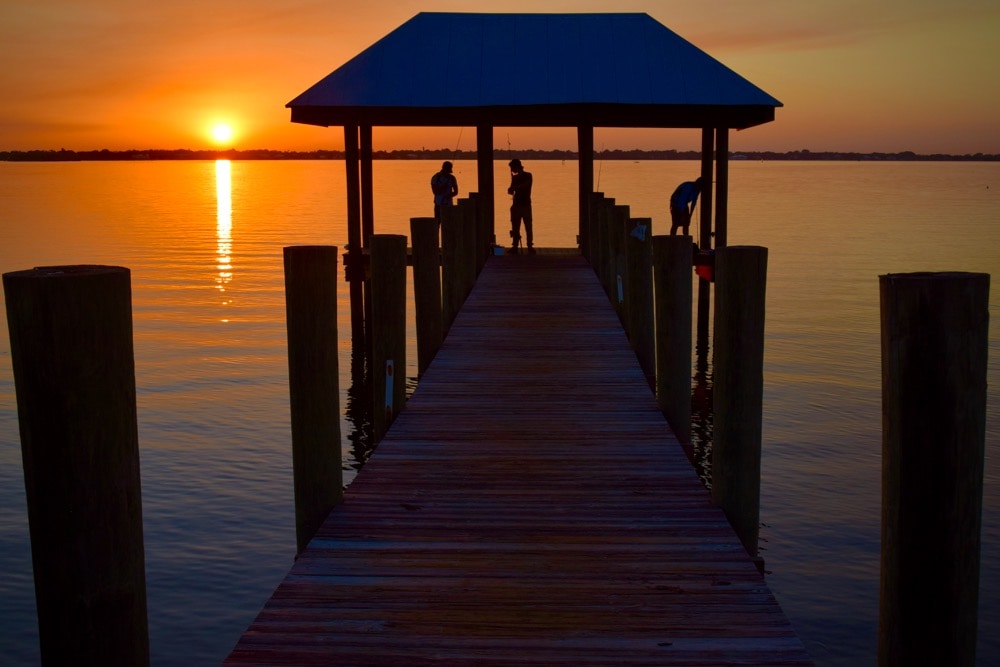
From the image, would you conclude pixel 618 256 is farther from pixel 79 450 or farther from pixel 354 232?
pixel 79 450

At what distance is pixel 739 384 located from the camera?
16.3 feet

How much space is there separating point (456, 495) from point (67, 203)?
91.2m

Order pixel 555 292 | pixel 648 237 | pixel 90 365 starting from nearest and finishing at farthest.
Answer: pixel 90 365
pixel 648 237
pixel 555 292

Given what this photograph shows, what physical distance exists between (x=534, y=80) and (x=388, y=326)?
466 inches

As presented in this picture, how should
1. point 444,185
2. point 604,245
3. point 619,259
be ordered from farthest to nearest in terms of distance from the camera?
point 444,185, point 604,245, point 619,259

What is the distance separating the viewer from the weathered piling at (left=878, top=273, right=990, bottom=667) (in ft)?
9.34

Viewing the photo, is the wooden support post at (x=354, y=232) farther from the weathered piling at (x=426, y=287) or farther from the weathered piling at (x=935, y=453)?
the weathered piling at (x=935, y=453)

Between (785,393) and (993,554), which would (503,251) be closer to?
(785,393)

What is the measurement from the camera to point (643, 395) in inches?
290

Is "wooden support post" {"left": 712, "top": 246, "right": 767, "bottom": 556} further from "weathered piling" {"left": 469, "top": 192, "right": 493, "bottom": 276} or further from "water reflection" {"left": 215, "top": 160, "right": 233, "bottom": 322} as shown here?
"water reflection" {"left": 215, "top": 160, "right": 233, "bottom": 322}

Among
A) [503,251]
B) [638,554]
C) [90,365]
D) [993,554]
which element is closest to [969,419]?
[638,554]

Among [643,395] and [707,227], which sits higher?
[707,227]

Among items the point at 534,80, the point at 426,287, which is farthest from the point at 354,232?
the point at 426,287

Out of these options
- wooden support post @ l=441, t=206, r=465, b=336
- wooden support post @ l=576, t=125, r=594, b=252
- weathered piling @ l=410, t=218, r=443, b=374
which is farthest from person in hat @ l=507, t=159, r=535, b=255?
weathered piling @ l=410, t=218, r=443, b=374
